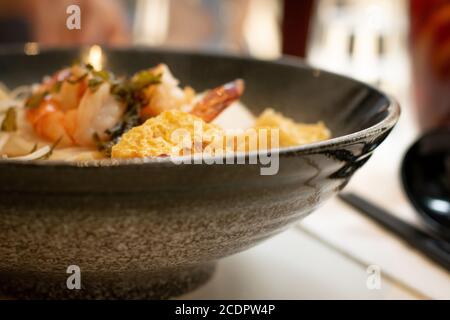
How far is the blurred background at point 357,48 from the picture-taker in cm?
104

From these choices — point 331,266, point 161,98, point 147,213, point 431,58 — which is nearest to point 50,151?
point 161,98

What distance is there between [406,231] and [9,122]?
0.71 metres

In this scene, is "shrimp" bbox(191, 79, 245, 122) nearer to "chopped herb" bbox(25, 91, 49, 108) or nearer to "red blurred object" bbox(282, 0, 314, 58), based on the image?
"chopped herb" bbox(25, 91, 49, 108)

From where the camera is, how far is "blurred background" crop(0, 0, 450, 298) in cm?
104

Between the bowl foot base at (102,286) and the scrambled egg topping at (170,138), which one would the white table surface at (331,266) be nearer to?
the bowl foot base at (102,286)

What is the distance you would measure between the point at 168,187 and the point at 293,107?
2.04 feet

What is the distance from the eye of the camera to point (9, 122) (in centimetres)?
96

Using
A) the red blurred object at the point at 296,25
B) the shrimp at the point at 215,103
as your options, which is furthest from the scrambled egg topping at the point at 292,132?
the red blurred object at the point at 296,25

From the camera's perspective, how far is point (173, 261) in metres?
0.71

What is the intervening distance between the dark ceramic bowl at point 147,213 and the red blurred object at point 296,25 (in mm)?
1063

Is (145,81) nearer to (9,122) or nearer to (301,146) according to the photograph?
(9,122)

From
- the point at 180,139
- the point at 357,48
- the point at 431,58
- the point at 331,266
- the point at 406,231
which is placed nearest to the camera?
the point at 180,139
